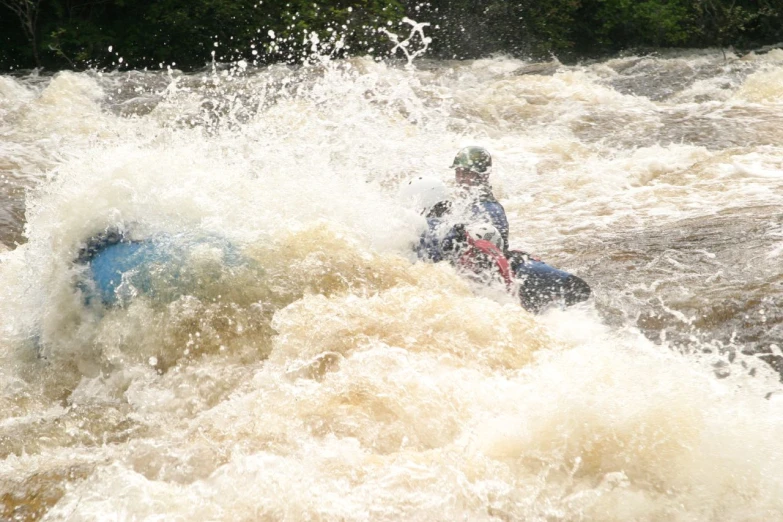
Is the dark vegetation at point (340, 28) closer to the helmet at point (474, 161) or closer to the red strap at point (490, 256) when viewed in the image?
the helmet at point (474, 161)

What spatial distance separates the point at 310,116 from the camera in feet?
29.5

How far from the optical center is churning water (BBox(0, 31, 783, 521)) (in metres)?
2.69

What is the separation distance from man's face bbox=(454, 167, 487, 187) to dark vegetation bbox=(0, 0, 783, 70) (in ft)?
31.0

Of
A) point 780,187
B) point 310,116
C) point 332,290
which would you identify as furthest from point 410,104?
point 332,290

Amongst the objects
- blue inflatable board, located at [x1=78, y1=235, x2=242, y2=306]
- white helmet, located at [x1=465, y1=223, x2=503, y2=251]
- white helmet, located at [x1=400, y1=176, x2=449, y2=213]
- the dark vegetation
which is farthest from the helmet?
the dark vegetation

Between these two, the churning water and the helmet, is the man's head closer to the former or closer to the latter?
the helmet

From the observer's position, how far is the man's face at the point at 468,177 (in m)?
5.09

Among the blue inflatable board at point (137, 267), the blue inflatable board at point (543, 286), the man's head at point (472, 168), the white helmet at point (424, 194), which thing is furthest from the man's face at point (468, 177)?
the blue inflatable board at point (137, 267)

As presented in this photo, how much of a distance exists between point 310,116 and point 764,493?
7.05 meters

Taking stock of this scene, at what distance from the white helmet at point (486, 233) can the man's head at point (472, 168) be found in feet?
1.54

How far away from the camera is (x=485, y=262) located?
4.59 m

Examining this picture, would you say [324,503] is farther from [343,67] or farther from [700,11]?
[700,11]

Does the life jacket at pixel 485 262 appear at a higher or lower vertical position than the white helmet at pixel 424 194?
lower

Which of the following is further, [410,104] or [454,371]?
[410,104]
